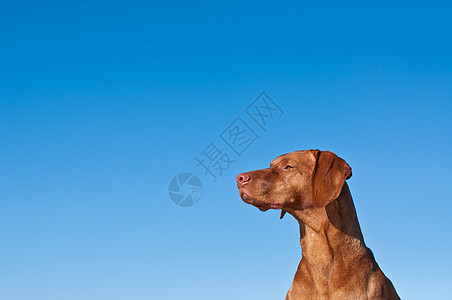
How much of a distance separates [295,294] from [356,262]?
3.46ft

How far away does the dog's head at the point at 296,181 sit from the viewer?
7668 mm

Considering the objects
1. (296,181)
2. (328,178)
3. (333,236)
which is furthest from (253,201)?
(333,236)

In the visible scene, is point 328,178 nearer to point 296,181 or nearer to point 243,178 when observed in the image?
point 296,181

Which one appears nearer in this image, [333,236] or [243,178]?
[333,236]

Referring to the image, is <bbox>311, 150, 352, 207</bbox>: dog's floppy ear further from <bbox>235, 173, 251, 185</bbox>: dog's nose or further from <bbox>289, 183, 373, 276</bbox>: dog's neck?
<bbox>235, 173, 251, 185</bbox>: dog's nose

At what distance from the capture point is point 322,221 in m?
7.71

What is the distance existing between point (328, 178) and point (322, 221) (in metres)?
0.65

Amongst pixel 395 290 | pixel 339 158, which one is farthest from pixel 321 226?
pixel 395 290

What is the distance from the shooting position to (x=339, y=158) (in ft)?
25.9

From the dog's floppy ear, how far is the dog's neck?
19cm

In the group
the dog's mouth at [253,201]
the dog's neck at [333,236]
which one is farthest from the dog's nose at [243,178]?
the dog's neck at [333,236]

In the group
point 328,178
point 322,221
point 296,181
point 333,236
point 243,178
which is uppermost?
point 243,178

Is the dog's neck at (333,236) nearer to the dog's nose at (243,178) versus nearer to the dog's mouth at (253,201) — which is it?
the dog's mouth at (253,201)

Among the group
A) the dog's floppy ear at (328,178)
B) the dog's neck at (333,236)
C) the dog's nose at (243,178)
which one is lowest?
the dog's neck at (333,236)
